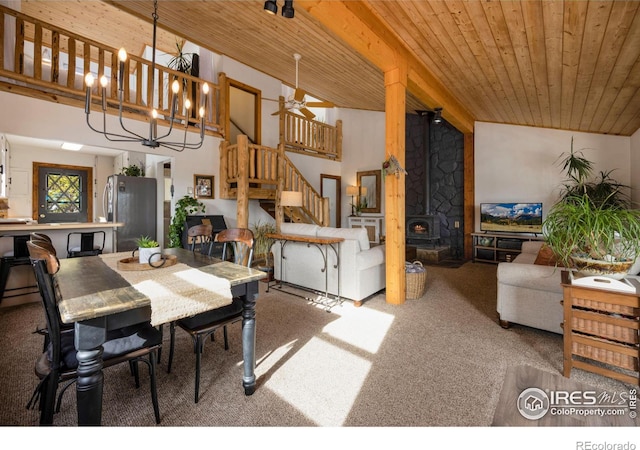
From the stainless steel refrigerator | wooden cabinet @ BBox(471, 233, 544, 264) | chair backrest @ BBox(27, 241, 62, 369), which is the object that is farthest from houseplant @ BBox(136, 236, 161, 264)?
wooden cabinet @ BBox(471, 233, 544, 264)

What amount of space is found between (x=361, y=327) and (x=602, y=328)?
1.77 meters

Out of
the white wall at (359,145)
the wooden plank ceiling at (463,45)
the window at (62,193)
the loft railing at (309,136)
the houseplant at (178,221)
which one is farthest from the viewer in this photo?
the white wall at (359,145)

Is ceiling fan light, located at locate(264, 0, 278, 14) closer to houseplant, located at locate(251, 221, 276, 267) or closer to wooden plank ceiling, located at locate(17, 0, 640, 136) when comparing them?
wooden plank ceiling, located at locate(17, 0, 640, 136)

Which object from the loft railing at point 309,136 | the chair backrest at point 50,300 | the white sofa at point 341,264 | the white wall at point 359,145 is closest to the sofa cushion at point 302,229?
the white sofa at point 341,264

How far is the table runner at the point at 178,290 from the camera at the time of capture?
1.40 m

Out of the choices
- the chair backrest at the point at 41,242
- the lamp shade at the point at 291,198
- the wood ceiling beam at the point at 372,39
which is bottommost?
the chair backrest at the point at 41,242

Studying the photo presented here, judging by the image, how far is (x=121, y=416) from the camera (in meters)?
1.65

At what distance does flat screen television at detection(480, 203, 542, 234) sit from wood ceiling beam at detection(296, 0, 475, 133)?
2.77 meters

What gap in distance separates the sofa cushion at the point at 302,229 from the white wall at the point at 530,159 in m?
4.46

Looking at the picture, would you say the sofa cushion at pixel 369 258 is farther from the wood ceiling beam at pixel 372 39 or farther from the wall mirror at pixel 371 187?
the wall mirror at pixel 371 187

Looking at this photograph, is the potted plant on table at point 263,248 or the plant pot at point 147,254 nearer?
the plant pot at point 147,254

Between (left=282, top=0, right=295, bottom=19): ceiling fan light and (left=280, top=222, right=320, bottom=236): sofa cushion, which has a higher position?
(left=282, top=0, right=295, bottom=19): ceiling fan light

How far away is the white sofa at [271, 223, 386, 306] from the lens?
3.54 meters

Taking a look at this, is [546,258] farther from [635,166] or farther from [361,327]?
[635,166]
